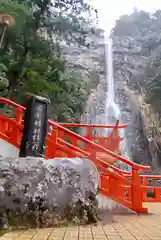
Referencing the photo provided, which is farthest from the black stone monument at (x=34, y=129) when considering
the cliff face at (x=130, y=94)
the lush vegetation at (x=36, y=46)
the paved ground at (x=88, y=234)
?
the cliff face at (x=130, y=94)

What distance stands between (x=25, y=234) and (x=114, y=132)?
5610mm

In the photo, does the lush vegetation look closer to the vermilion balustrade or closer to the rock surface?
the vermilion balustrade

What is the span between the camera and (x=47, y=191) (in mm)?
3613

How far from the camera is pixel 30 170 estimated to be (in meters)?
3.65

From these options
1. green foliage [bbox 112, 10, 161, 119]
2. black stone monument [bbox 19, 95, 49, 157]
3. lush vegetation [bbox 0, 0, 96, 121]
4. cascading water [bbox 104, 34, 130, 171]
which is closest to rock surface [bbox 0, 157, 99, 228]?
black stone monument [bbox 19, 95, 49, 157]

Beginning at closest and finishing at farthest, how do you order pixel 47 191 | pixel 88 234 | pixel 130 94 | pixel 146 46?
1. pixel 88 234
2. pixel 47 191
3. pixel 130 94
4. pixel 146 46

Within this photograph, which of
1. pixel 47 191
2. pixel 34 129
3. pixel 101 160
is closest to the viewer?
pixel 47 191

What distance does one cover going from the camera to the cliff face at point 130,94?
1992 centimetres

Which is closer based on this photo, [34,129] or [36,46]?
[34,129]

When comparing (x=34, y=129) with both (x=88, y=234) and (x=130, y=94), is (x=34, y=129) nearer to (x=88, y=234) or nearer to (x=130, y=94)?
(x=88, y=234)

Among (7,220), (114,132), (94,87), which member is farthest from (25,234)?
(94,87)

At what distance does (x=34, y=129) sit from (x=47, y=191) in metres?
1.57

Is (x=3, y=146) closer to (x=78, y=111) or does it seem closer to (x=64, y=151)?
(x=64, y=151)

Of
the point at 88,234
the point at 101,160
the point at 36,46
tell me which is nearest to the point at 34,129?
the point at 101,160
